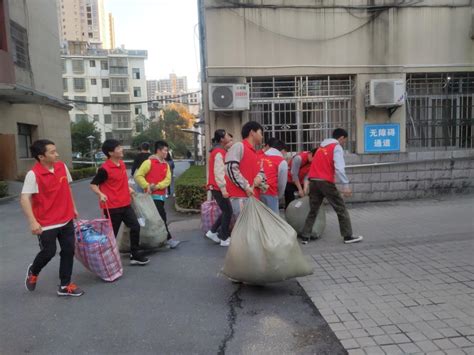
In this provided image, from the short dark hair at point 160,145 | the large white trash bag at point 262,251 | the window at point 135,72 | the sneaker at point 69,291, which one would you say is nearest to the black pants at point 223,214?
the short dark hair at point 160,145

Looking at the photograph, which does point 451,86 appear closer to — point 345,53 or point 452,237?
point 345,53

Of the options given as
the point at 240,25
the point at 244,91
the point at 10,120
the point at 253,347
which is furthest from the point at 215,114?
the point at 10,120

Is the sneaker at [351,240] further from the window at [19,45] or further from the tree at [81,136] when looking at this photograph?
the tree at [81,136]

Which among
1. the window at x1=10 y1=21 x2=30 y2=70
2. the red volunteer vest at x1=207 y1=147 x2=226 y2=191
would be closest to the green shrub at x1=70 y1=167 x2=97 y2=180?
the window at x1=10 y1=21 x2=30 y2=70

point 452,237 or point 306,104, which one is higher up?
point 306,104

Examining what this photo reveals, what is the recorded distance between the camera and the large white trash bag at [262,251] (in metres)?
3.57

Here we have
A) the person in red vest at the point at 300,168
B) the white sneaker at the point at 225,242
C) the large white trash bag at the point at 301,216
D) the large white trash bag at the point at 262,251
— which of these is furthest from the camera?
the person in red vest at the point at 300,168

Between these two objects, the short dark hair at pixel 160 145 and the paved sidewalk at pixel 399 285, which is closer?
the paved sidewalk at pixel 399 285

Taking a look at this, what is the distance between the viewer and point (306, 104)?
8359mm

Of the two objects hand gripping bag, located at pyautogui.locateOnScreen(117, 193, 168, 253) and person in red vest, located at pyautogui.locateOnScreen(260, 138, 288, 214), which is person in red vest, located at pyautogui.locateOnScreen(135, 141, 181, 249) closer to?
hand gripping bag, located at pyautogui.locateOnScreen(117, 193, 168, 253)

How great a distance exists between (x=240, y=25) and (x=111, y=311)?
6216 mm

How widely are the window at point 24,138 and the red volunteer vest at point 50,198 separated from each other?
16.3 m

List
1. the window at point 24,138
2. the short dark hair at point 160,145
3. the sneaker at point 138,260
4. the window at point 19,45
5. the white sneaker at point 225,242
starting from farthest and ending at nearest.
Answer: the window at point 24,138
the window at point 19,45
the white sneaker at point 225,242
the short dark hair at point 160,145
the sneaker at point 138,260

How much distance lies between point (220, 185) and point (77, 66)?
65552mm
